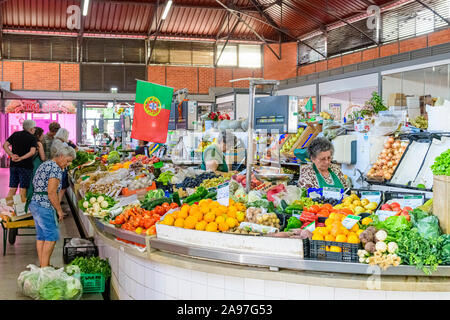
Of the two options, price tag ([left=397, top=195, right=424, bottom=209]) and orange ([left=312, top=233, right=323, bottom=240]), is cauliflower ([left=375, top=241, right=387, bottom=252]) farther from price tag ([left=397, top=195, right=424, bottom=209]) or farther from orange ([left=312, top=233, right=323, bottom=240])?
price tag ([left=397, top=195, right=424, bottom=209])

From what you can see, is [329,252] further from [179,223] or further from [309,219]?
[179,223]

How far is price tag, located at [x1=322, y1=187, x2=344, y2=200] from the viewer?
12.9 feet

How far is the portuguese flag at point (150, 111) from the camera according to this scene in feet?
17.0

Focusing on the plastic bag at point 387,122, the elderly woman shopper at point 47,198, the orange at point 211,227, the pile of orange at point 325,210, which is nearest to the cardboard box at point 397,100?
the plastic bag at point 387,122

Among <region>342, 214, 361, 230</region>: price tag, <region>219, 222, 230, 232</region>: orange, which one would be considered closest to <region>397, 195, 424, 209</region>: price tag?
<region>342, 214, 361, 230</region>: price tag

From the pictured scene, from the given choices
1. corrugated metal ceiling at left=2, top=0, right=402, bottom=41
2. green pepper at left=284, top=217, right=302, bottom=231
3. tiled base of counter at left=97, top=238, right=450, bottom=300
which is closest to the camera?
tiled base of counter at left=97, top=238, right=450, bottom=300

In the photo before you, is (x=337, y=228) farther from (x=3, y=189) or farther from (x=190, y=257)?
(x=3, y=189)

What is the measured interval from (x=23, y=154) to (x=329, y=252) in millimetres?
6481

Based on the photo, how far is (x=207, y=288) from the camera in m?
3.10

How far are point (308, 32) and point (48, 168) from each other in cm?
1794

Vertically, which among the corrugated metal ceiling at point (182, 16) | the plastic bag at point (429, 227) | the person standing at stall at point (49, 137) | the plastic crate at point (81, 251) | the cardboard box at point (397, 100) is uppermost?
the corrugated metal ceiling at point (182, 16)

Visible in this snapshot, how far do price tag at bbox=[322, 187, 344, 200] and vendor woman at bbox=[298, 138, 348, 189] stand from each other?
642mm

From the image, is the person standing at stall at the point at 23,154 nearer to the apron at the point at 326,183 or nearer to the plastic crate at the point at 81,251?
the plastic crate at the point at 81,251

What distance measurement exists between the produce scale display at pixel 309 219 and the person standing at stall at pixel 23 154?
347 centimetres
